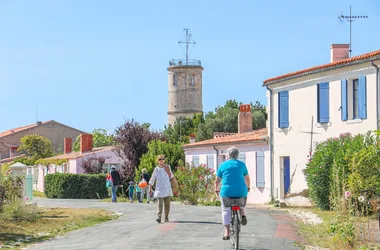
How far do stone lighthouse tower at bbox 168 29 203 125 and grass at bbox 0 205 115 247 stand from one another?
65.8 meters

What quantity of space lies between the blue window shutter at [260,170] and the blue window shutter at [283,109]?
7.92 ft

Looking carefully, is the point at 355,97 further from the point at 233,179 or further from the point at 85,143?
the point at 85,143

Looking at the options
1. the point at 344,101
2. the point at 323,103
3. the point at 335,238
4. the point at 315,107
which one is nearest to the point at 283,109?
the point at 315,107

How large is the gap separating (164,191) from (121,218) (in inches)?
174

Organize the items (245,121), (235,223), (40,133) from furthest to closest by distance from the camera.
Result: (40,133) < (245,121) < (235,223)

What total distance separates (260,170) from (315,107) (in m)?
5.76

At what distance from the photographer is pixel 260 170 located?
3584 centimetres

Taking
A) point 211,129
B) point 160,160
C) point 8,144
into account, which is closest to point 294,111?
point 160,160

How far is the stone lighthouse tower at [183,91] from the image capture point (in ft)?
301

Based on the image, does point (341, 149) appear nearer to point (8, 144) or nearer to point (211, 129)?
point (211, 129)

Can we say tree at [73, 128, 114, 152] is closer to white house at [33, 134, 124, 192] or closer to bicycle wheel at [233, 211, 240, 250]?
white house at [33, 134, 124, 192]

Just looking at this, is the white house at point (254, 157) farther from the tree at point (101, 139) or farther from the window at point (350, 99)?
the tree at point (101, 139)

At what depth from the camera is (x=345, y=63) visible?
28.7 metres

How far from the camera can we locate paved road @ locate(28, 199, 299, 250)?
47.6ft
